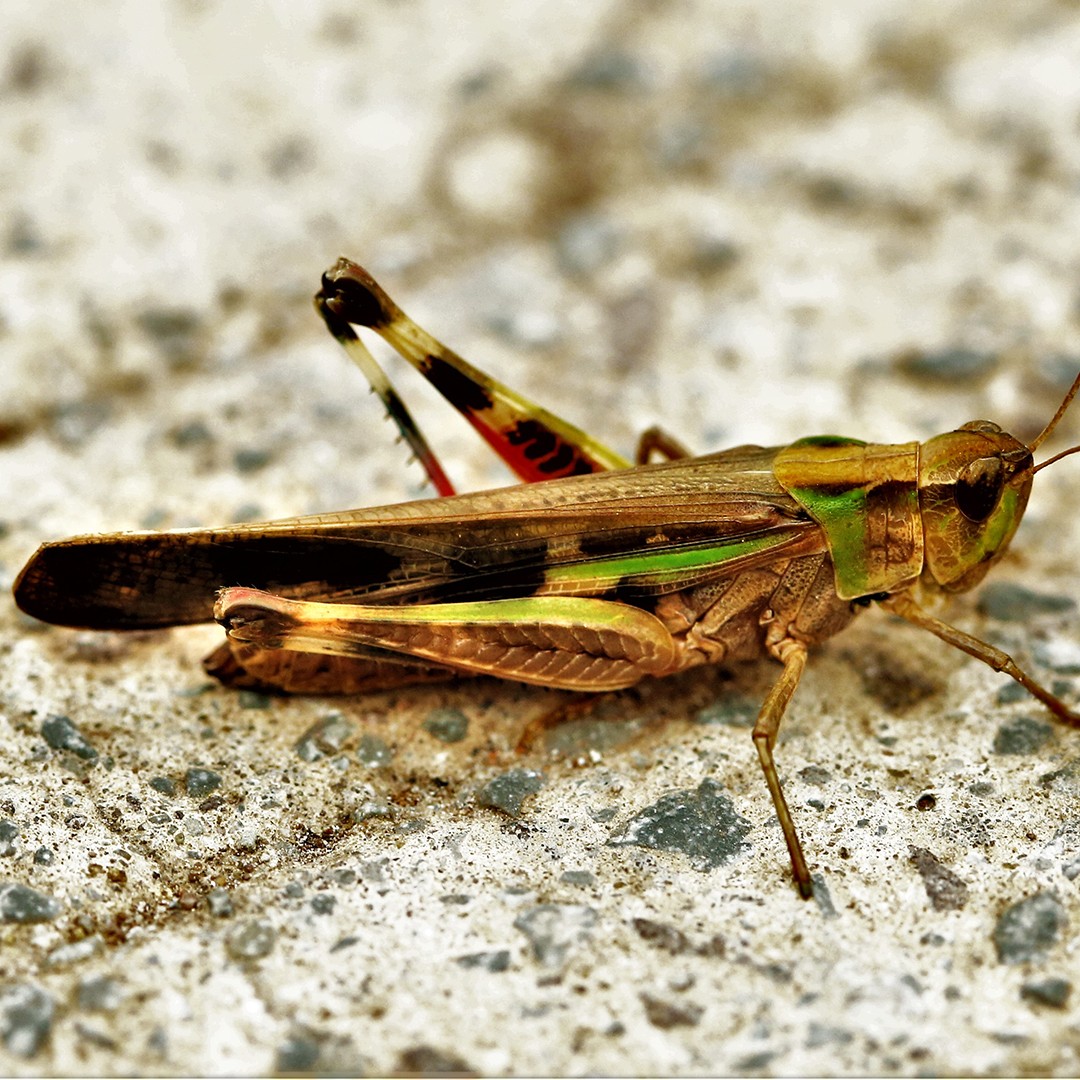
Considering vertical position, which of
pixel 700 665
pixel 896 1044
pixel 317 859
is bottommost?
pixel 896 1044

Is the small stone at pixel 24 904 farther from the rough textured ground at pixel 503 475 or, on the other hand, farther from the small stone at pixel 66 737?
the small stone at pixel 66 737

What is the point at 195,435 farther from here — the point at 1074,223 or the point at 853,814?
the point at 1074,223

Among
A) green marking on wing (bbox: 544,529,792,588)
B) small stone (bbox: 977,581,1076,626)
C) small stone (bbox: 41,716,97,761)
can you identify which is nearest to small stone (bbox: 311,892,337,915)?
small stone (bbox: 41,716,97,761)

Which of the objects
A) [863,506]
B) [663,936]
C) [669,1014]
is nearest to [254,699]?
[663,936]

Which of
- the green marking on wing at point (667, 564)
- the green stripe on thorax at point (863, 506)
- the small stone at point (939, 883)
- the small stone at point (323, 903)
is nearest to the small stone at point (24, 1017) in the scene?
the small stone at point (323, 903)

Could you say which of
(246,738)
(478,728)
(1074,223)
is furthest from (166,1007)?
(1074,223)

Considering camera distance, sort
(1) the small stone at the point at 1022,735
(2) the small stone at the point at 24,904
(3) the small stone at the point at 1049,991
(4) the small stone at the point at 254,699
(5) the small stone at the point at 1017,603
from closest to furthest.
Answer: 1. (3) the small stone at the point at 1049,991
2. (2) the small stone at the point at 24,904
3. (1) the small stone at the point at 1022,735
4. (4) the small stone at the point at 254,699
5. (5) the small stone at the point at 1017,603

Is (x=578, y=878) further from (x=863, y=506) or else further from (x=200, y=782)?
(x=863, y=506)
